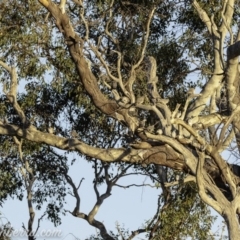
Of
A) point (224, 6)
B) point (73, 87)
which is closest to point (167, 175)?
point (73, 87)

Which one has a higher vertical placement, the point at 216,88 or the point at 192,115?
the point at 216,88

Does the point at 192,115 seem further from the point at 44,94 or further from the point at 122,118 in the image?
the point at 44,94

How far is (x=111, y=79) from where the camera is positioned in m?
12.8

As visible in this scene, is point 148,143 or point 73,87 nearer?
point 148,143

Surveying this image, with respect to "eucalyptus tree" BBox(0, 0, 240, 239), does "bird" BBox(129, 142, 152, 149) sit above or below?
below

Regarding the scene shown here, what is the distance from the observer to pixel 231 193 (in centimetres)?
1100

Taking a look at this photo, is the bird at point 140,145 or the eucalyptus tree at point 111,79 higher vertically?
the eucalyptus tree at point 111,79

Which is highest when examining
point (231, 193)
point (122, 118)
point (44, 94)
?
point (44, 94)

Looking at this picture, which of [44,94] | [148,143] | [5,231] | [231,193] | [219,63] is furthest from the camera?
[44,94]

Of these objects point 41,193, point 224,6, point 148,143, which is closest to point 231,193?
point 148,143

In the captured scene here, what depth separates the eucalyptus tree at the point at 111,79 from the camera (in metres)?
12.1

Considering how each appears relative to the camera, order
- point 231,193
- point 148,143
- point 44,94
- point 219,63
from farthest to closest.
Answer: point 44,94 < point 219,63 < point 148,143 < point 231,193

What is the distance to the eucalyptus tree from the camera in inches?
475

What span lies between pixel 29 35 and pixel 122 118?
3.59 m
